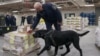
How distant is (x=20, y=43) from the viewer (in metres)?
4.35

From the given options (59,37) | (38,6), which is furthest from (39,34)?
(38,6)

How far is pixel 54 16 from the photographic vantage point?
5.05m

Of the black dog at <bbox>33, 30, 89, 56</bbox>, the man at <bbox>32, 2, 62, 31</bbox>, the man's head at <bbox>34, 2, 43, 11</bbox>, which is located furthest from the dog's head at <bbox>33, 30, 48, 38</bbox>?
the man's head at <bbox>34, 2, 43, 11</bbox>

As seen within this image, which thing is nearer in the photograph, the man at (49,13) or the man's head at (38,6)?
the man's head at (38,6)

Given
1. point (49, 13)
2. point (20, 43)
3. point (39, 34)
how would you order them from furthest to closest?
point (49, 13), point (39, 34), point (20, 43)

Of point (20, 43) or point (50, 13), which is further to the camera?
point (50, 13)

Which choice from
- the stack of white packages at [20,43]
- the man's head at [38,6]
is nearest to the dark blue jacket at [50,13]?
the man's head at [38,6]

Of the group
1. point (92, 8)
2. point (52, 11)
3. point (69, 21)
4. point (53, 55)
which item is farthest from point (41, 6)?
point (92, 8)

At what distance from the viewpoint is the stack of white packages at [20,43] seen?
14.2 feet

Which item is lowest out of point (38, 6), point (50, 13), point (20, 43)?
point (20, 43)

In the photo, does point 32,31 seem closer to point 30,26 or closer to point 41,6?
point 30,26

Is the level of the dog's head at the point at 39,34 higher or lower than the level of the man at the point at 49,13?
lower

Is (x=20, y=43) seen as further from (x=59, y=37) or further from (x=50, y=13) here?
(x=50, y=13)

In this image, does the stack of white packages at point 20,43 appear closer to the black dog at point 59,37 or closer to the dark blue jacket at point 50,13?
the black dog at point 59,37
